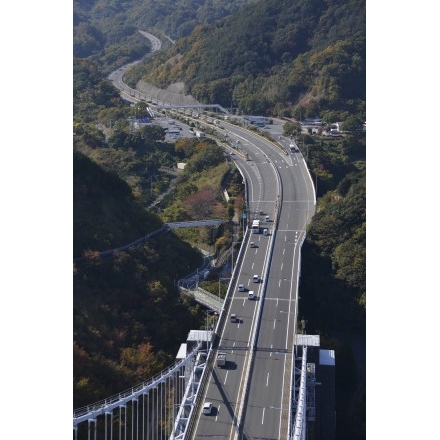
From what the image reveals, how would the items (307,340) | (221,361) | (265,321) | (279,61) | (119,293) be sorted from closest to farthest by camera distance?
(221,361)
(307,340)
(265,321)
(119,293)
(279,61)

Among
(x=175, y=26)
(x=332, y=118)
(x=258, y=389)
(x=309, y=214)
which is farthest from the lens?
(x=175, y=26)

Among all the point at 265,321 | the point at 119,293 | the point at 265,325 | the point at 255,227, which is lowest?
the point at 265,325

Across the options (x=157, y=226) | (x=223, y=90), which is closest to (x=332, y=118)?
(x=223, y=90)

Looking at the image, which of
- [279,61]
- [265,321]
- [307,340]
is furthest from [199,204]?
[279,61]

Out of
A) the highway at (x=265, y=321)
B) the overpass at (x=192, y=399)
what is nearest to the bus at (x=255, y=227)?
the highway at (x=265, y=321)

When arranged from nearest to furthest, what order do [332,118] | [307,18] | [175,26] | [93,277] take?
[93,277] < [332,118] < [307,18] < [175,26]

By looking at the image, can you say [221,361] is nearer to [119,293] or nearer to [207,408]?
[207,408]

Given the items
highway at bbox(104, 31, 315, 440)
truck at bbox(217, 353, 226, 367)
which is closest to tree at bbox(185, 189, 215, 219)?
highway at bbox(104, 31, 315, 440)

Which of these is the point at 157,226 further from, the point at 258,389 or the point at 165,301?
the point at 258,389

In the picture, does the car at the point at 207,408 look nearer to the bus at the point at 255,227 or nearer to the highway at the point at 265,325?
the highway at the point at 265,325
